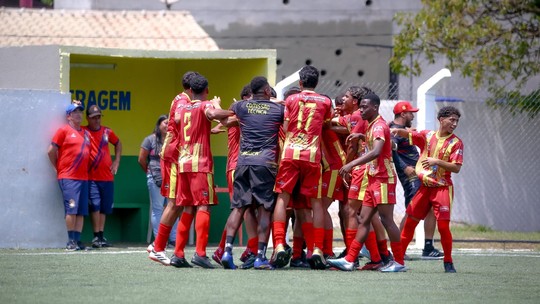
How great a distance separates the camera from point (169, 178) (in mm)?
12781

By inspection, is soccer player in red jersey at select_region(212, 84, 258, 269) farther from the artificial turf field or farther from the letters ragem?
the letters ragem

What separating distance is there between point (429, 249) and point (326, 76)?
14432 millimetres

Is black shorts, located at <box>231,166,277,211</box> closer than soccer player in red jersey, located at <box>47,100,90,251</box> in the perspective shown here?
Yes

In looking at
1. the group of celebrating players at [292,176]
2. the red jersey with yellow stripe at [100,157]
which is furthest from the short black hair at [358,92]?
the red jersey with yellow stripe at [100,157]

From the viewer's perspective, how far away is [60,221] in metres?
15.4

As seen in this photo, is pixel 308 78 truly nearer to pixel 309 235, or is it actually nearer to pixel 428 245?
pixel 309 235

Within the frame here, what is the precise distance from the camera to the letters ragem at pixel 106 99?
1750cm

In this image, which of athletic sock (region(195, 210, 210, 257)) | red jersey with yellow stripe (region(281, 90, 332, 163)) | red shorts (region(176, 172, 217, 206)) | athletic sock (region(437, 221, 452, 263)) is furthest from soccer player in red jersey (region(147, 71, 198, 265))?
athletic sock (region(437, 221, 452, 263))

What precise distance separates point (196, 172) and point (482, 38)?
1039cm

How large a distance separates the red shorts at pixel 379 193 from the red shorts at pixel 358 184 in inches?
3.3

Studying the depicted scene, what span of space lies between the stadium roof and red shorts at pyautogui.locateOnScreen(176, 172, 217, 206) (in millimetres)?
5263

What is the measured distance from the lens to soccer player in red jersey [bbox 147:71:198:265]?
39.8 feet

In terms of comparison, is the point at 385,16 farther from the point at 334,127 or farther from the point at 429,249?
the point at 334,127

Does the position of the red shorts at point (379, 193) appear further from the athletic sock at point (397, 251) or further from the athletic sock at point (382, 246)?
the athletic sock at point (382, 246)
